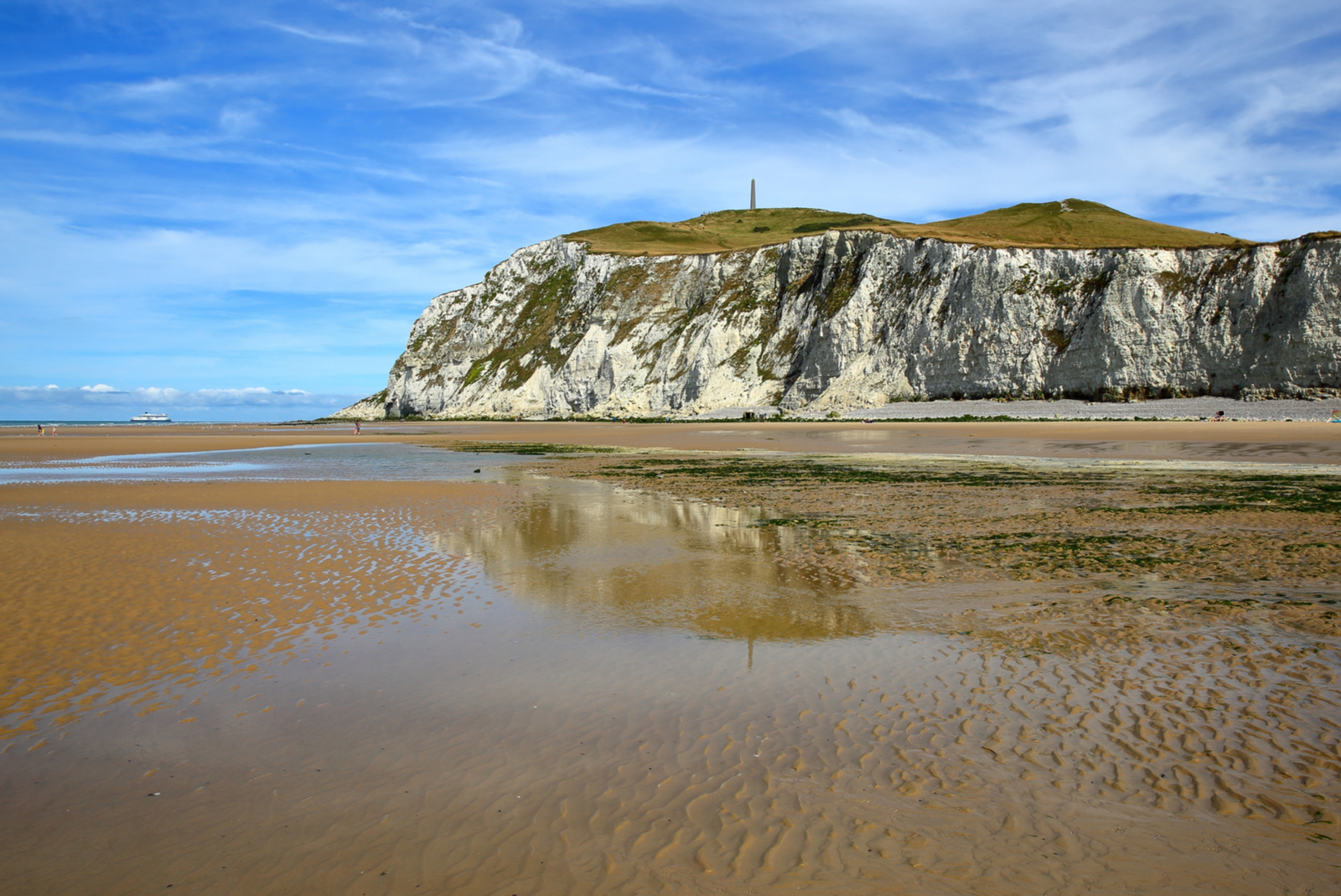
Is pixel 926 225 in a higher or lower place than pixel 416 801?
higher

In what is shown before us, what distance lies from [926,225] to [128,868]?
78634 mm

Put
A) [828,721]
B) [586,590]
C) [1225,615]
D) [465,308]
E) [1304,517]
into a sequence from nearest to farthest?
1. [828,721]
2. [1225,615]
3. [586,590]
4. [1304,517]
5. [465,308]

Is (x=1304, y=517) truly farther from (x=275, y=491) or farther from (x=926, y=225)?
(x=926, y=225)

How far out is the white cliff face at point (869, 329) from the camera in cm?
4975

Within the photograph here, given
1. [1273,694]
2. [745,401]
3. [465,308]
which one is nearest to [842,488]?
[1273,694]

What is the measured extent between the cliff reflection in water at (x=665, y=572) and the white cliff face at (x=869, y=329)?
160 ft

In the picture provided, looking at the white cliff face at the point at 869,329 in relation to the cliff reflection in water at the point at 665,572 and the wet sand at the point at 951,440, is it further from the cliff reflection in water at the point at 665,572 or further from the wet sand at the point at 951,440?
the cliff reflection in water at the point at 665,572

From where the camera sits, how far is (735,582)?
9234mm

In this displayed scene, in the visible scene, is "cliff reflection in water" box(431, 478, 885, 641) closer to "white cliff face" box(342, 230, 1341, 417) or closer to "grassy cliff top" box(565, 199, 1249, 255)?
"white cliff face" box(342, 230, 1341, 417)

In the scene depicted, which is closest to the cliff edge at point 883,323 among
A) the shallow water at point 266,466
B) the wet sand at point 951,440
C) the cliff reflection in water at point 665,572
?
the wet sand at point 951,440

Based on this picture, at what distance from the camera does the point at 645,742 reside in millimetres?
4848

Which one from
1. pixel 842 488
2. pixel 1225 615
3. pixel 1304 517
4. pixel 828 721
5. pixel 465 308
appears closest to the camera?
pixel 828 721

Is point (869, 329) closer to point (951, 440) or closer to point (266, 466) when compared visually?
point (951, 440)

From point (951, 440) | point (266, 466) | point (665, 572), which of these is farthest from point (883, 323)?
point (665, 572)
